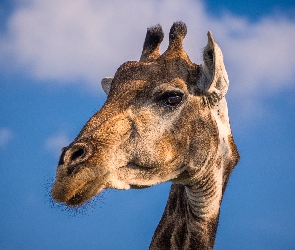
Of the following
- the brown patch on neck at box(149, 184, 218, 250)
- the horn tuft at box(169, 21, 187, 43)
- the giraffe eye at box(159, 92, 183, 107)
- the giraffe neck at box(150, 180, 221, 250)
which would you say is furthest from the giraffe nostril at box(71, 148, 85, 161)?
the horn tuft at box(169, 21, 187, 43)

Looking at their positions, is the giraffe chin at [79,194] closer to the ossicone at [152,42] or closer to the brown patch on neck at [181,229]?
the brown patch on neck at [181,229]

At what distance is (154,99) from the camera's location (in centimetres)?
666

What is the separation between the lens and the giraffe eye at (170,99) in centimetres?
670

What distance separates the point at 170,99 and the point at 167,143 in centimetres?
73

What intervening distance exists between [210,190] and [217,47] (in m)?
2.50

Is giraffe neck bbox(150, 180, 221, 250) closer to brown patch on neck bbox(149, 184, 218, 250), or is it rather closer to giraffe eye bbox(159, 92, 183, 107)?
brown patch on neck bbox(149, 184, 218, 250)

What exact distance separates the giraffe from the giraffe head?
14 millimetres

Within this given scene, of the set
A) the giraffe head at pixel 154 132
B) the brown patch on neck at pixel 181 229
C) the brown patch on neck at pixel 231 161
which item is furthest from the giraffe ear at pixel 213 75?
the brown patch on neck at pixel 181 229

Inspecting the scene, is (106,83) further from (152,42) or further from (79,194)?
(79,194)

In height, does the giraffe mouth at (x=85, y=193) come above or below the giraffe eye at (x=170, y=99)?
below

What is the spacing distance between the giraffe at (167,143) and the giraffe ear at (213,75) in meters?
0.02

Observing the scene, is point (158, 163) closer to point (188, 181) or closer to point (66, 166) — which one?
point (188, 181)

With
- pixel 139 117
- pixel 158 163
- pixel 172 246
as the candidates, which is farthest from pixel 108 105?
pixel 172 246

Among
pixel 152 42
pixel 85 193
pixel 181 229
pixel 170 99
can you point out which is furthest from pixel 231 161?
pixel 85 193
